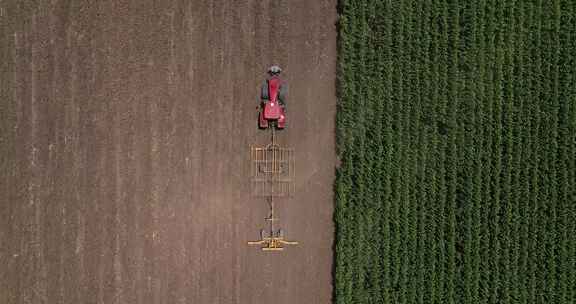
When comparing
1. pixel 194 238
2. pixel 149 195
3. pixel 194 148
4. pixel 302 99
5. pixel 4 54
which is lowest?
pixel 194 238

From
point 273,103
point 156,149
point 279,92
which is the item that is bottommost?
point 156,149

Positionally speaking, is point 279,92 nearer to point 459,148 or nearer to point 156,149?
point 156,149

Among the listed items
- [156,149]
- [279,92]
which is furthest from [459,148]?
[156,149]

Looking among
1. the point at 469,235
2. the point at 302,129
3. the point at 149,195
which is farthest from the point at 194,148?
the point at 469,235

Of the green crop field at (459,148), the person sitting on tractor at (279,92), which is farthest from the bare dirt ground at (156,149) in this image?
the green crop field at (459,148)

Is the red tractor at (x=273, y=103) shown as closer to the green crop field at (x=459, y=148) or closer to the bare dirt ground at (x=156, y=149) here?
the bare dirt ground at (x=156, y=149)

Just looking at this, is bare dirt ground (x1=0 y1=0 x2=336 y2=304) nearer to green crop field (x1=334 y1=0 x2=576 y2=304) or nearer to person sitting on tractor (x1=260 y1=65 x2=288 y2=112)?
person sitting on tractor (x1=260 y1=65 x2=288 y2=112)

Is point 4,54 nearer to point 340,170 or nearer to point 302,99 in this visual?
point 302,99
